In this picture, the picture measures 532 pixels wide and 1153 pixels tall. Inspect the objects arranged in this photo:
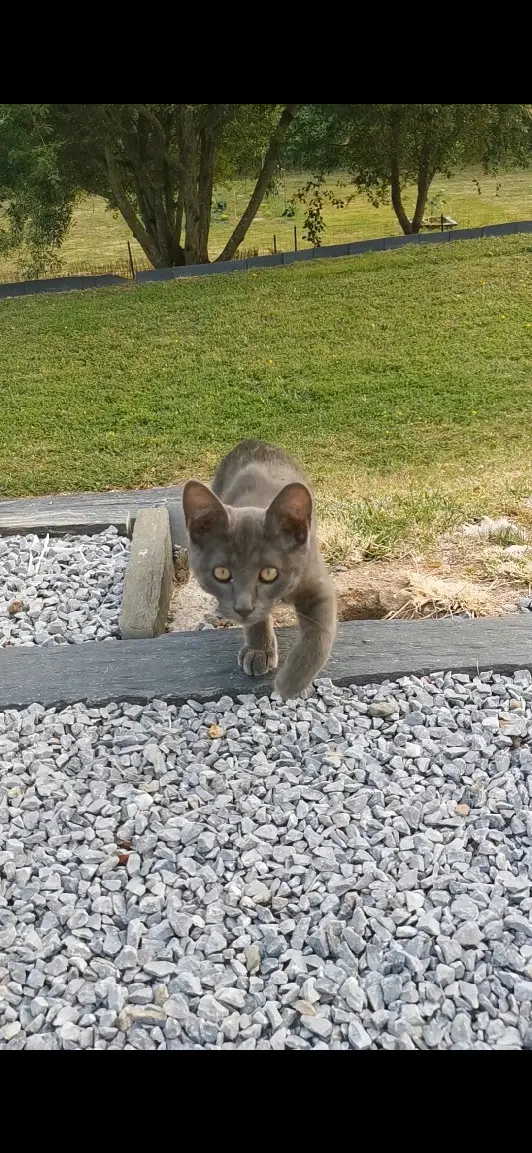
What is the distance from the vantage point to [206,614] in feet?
12.7

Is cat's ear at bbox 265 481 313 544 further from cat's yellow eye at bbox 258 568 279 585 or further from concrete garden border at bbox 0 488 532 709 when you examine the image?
concrete garden border at bbox 0 488 532 709

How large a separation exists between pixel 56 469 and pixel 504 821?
4587mm

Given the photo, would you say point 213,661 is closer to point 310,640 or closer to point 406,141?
point 310,640

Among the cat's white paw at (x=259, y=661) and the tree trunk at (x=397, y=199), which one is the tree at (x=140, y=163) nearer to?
the tree trunk at (x=397, y=199)

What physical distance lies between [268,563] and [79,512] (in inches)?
95.0

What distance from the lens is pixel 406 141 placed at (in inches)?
490

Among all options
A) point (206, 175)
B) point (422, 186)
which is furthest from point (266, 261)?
point (422, 186)

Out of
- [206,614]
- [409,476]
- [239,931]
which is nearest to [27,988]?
[239,931]

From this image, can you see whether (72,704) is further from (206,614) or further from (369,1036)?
(369,1036)

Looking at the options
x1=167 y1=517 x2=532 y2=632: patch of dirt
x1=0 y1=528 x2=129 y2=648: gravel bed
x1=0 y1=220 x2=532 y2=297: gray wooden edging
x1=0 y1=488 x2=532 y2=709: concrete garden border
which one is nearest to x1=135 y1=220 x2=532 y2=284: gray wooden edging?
x1=0 y1=220 x2=532 y2=297: gray wooden edging

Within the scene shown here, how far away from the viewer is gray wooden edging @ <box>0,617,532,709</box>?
3088 millimetres

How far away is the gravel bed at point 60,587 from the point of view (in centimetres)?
364

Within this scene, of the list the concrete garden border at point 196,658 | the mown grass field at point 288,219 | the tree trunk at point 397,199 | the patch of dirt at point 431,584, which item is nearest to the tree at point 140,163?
the mown grass field at point 288,219

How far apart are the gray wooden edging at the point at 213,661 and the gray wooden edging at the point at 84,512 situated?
47.8 inches
